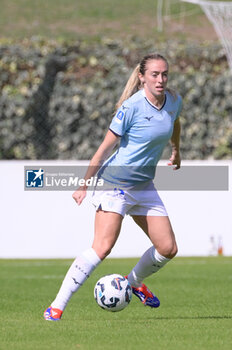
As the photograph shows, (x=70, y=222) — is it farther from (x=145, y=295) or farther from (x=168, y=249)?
(x=168, y=249)

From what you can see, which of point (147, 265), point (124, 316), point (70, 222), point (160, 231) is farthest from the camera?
point (70, 222)

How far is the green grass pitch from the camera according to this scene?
5.49 metres

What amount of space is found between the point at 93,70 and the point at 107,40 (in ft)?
2.33

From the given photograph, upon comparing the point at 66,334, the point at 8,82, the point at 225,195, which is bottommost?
the point at 225,195

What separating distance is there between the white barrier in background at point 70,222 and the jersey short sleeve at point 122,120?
26.4 ft

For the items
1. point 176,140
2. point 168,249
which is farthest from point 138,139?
point 168,249

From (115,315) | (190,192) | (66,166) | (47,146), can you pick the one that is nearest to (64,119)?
(47,146)

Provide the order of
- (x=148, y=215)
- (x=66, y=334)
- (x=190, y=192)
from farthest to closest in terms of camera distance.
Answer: (x=190, y=192), (x=148, y=215), (x=66, y=334)

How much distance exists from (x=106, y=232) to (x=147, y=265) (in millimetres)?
782

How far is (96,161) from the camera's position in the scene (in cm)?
638

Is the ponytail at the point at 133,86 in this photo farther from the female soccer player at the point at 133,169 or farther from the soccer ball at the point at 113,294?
the soccer ball at the point at 113,294

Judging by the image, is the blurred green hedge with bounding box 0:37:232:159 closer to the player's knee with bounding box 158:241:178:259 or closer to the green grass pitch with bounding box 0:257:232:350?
the green grass pitch with bounding box 0:257:232:350

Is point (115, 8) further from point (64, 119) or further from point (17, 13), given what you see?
point (64, 119)

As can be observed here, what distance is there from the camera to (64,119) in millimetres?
16781
